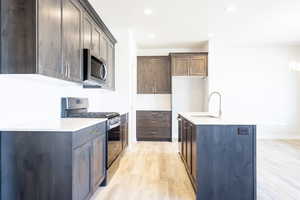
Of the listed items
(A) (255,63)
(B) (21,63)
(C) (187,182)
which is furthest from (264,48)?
(B) (21,63)

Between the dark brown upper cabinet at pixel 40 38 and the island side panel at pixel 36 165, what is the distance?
0.56 metres

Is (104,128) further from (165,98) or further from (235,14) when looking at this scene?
(165,98)

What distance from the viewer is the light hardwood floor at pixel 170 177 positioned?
107 inches

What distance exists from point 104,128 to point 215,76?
13.7ft

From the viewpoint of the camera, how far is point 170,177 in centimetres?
334

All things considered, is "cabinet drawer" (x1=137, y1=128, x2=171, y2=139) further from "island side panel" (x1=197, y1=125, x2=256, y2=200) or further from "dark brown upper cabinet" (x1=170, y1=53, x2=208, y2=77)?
"island side panel" (x1=197, y1=125, x2=256, y2=200)

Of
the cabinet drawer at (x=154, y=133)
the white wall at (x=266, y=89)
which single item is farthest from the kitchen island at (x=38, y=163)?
the white wall at (x=266, y=89)

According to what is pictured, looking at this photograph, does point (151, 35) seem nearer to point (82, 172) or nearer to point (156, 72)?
point (156, 72)

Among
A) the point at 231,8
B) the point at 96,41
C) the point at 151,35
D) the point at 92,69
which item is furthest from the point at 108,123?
the point at 151,35

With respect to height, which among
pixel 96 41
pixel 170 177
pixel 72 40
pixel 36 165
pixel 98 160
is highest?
pixel 96 41

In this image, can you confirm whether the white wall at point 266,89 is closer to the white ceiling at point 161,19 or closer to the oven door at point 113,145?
the white ceiling at point 161,19

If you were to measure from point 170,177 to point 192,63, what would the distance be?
364 cm

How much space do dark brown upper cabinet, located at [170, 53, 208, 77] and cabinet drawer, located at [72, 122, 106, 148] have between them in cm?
381

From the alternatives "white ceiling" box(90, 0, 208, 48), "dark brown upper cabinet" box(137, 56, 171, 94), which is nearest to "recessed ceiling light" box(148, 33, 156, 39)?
"white ceiling" box(90, 0, 208, 48)
